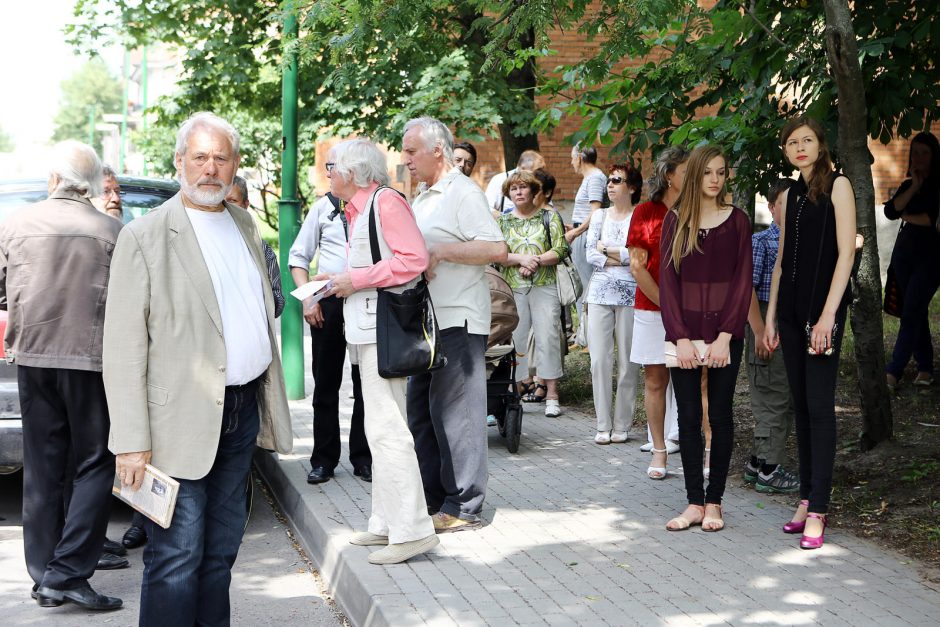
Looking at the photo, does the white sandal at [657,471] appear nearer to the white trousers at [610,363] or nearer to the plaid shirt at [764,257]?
the white trousers at [610,363]

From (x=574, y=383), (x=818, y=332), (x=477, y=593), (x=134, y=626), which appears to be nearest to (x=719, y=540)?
(x=818, y=332)

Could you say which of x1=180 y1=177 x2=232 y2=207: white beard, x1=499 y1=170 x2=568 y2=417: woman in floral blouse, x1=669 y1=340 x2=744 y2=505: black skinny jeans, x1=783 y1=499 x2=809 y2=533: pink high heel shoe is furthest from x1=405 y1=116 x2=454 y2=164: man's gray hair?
x1=499 y1=170 x2=568 y2=417: woman in floral blouse

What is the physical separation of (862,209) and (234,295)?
14.4 ft

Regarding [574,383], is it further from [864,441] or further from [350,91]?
[350,91]

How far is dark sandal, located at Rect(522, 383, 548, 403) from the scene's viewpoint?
34.4 feet

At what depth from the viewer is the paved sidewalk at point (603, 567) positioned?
15.2ft

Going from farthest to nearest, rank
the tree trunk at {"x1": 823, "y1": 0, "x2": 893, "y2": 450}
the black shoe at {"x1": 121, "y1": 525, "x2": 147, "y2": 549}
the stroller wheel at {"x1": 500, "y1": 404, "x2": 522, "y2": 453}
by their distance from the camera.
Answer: the stroller wheel at {"x1": 500, "y1": 404, "x2": 522, "y2": 453}
the tree trunk at {"x1": 823, "y1": 0, "x2": 893, "y2": 450}
the black shoe at {"x1": 121, "y1": 525, "x2": 147, "y2": 549}

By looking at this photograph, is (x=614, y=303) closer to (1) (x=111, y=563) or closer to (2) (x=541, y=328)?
(2) (x=541, y=328)

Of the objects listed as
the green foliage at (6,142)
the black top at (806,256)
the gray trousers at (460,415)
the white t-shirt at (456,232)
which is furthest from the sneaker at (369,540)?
the green foliage at (6,142)

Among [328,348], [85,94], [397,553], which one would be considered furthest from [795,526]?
[85,94]

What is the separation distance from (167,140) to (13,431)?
26396 millimetres

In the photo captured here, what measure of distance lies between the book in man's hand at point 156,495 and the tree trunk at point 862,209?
183 inches

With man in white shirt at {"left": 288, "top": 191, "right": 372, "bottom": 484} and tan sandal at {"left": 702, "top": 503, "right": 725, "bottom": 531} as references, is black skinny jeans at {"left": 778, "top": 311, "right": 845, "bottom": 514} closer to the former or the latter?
tan sandal at {"left": 702, "top": 503, "right": 725, "bottom": 531}

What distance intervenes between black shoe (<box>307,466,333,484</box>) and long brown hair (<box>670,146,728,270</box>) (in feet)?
8.70
